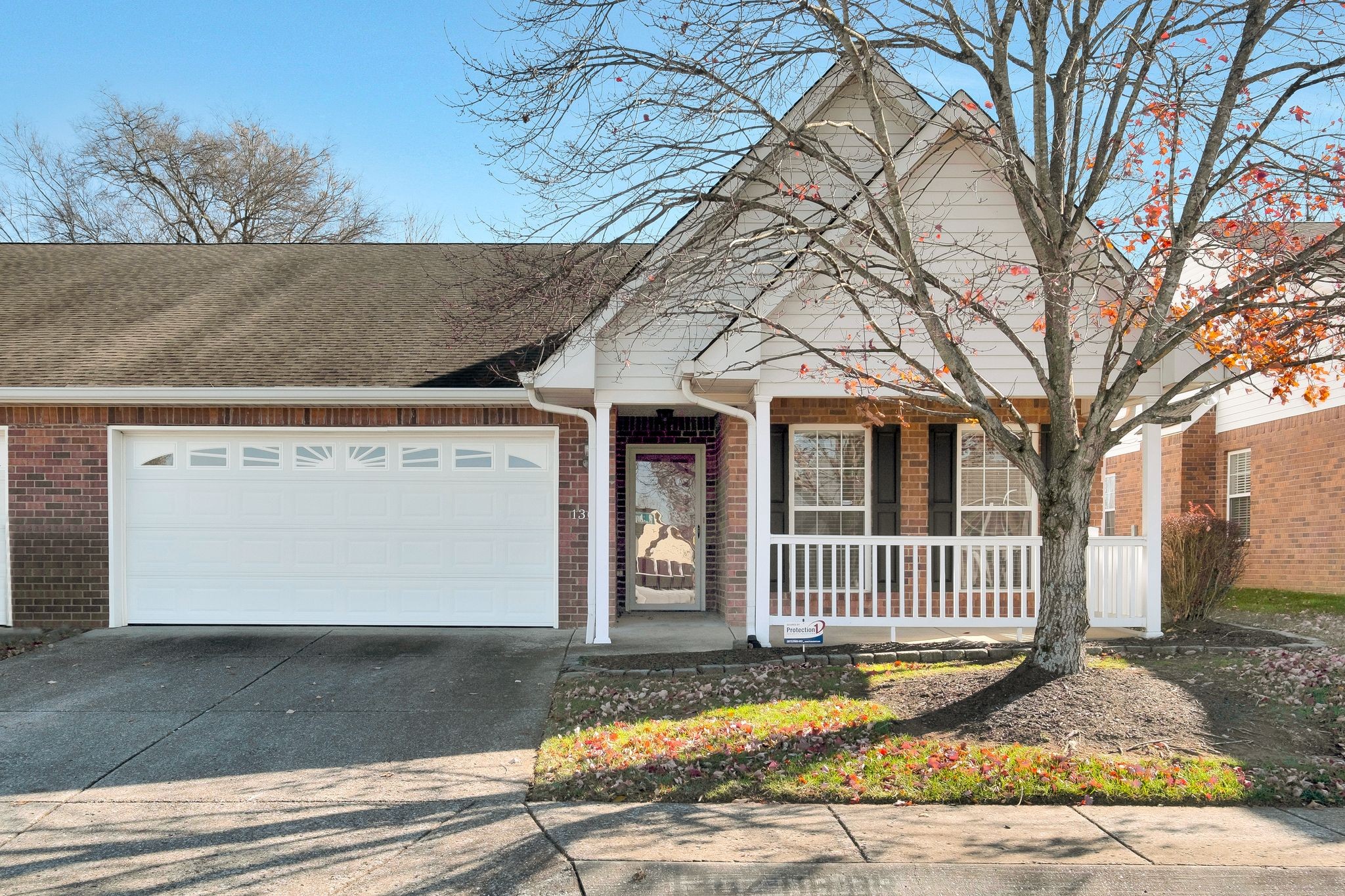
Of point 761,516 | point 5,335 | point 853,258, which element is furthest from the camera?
point 5,335

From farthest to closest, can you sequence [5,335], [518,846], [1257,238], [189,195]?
[189,195] < [5,335] < [1257,238] < [518,846]

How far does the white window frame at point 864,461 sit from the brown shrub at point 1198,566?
3.38 metres

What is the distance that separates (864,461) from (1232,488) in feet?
29.7

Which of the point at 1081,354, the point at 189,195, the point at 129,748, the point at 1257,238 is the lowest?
the point at 129,748

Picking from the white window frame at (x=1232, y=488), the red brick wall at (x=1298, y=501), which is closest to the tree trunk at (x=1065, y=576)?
the red brick wall at (x=1298, y=501)

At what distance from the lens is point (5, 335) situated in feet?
40.1

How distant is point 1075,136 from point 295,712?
7410mm

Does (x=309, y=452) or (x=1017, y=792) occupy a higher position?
(x=309, y=452)

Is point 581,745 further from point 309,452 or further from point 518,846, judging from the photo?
point 309,452

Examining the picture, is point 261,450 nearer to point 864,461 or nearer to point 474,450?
point 474,450

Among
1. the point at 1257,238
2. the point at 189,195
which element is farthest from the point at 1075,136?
the point at 189,195

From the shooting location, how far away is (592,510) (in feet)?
37.0

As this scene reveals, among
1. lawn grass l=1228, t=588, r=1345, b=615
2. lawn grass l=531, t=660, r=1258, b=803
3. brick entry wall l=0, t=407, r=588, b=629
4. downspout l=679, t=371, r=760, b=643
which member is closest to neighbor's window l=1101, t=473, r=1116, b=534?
lawn grass l=1228, t=588, r=1345, b=615

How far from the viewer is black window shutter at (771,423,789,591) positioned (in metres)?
11.8
